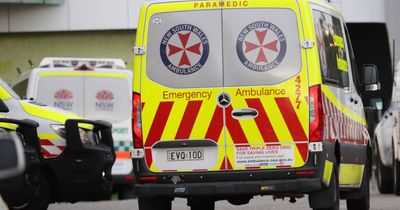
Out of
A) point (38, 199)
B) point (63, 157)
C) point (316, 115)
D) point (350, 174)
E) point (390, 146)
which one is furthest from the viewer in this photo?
point (390, 146)

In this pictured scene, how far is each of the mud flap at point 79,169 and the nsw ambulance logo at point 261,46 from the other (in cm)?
280

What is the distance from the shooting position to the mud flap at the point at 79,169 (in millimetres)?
13023

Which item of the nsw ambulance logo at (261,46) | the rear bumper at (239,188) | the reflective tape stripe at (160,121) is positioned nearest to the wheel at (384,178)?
the rear bumper at (239,188)

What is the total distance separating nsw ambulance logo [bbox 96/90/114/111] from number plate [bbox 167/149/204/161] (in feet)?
32.0

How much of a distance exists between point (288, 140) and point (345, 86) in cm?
156

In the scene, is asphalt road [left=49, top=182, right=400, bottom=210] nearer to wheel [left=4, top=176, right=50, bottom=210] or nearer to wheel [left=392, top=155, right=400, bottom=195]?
wheel [left=392, top=155, right=400, bottom=195]

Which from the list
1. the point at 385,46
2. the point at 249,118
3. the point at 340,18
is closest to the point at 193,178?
the point at 249,118

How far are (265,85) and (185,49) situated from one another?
0.75 m

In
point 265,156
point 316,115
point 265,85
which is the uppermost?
point 265,85

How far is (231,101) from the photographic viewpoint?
35.7 ft

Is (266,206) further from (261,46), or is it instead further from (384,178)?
(261,46)

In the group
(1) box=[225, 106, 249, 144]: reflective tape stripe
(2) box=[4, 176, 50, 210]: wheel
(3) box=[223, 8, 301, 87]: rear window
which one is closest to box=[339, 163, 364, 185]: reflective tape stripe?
(1) box=[225, 106, 249, 144]: reflective tape stripe

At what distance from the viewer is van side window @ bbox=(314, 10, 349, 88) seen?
1118cm

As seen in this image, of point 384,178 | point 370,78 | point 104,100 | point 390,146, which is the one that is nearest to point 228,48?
point 370,78
